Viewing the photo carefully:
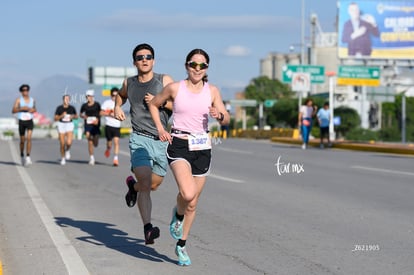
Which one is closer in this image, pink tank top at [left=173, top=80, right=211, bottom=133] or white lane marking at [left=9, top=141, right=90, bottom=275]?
white lane marking at [left=9, top=141, right=90, bottom=275]

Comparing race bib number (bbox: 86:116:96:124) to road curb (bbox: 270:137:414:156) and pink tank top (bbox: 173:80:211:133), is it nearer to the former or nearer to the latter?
road curb (bbox: 270:137:414:156)

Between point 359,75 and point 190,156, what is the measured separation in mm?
47750

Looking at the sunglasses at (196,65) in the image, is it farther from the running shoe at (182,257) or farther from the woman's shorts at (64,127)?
the woman's shorts at (64,127)

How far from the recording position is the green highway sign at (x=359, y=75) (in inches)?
2119

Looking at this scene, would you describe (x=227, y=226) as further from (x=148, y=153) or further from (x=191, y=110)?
(x=191, y=110)

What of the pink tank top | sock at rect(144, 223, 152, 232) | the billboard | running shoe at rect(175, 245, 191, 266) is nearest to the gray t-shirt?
sock at rect(144, 223, 152, 232)

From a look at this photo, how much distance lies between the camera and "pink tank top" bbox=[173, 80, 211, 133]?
24.4ft

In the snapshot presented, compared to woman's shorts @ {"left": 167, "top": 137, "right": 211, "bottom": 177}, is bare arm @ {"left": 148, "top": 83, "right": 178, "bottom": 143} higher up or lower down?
higher up

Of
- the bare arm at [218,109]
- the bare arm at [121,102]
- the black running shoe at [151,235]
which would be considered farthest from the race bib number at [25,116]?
the bare arm at [218,109]

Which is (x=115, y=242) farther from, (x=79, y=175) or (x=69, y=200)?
(x=79, y=175)

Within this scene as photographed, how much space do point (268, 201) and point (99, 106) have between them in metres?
9.44

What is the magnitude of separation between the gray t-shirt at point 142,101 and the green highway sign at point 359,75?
46027 millimetres

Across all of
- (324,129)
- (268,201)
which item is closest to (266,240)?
(268,201)

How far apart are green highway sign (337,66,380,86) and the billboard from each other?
0.86 m
